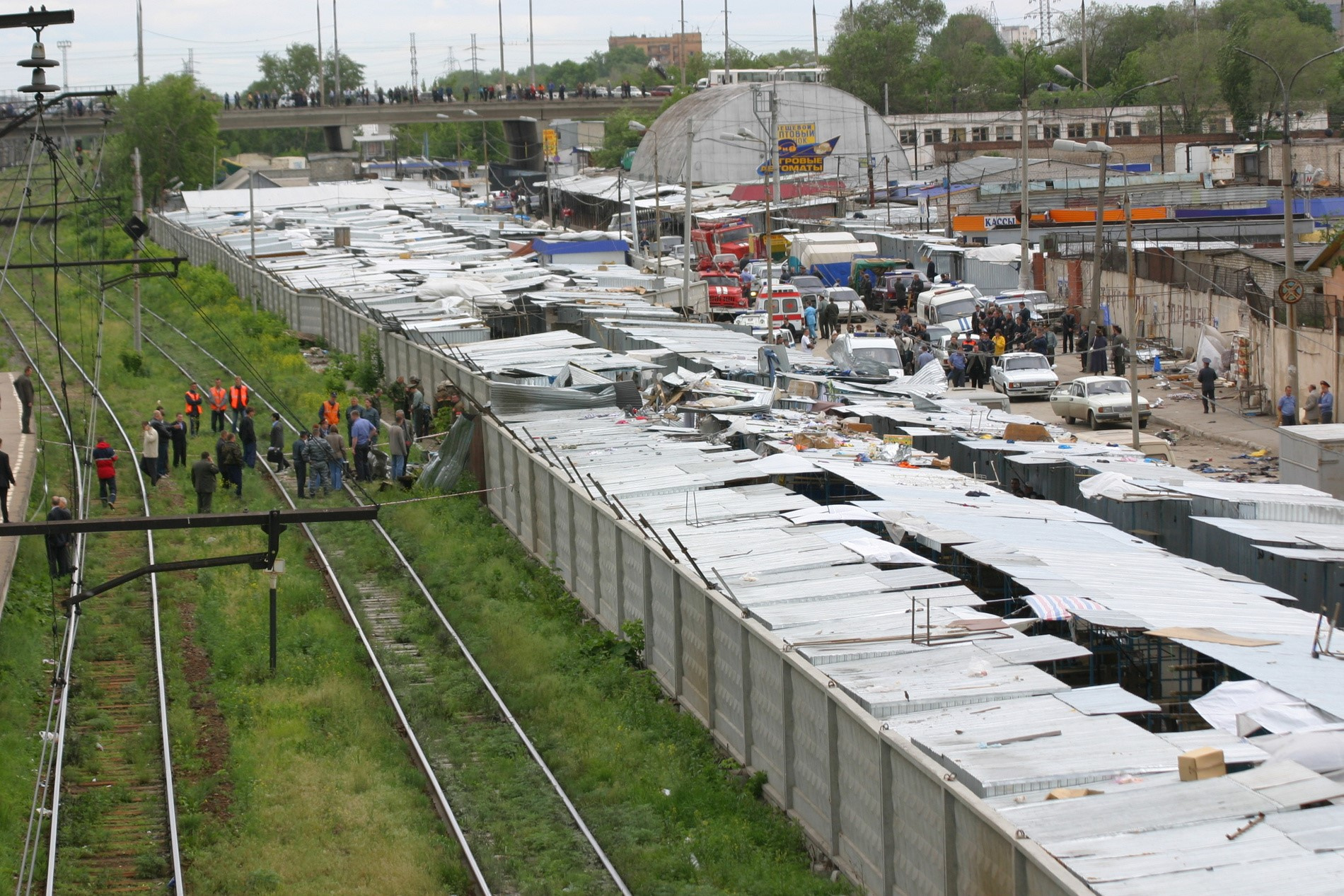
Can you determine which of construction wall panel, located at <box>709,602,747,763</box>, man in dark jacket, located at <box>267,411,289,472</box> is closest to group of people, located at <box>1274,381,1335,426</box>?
construction wall panel, located at <box>709,602,747,763</box>

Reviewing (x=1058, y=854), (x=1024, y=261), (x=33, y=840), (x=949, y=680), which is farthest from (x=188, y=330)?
(x=1058, y=854)

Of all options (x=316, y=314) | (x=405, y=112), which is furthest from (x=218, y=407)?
(x=405, y=112)

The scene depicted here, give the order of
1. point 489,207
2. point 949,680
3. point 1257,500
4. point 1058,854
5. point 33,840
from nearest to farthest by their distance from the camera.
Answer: point 1058,854
point 949,680
point 33,840
point 1257,500
point 489,207

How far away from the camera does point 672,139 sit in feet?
285

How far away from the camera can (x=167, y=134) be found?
8888cm

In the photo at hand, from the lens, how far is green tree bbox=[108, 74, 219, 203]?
87.4 m

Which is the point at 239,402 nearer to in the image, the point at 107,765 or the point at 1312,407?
the point at 107,765

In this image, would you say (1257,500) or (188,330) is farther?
(188,330)

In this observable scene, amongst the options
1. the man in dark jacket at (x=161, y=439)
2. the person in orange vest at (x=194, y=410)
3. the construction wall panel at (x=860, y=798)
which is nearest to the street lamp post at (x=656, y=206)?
the person in orange vest at (x=194, y=410)

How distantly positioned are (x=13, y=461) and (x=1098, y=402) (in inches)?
790

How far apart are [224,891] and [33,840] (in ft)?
6.83

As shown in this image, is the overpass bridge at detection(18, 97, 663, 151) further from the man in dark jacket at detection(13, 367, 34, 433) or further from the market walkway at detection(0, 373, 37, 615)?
the man in dark jacket at detection(13, 367, 34, 433)

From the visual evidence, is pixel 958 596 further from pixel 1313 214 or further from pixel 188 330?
pixel 1313 214

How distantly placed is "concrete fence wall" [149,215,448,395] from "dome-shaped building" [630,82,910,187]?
27324 mm
